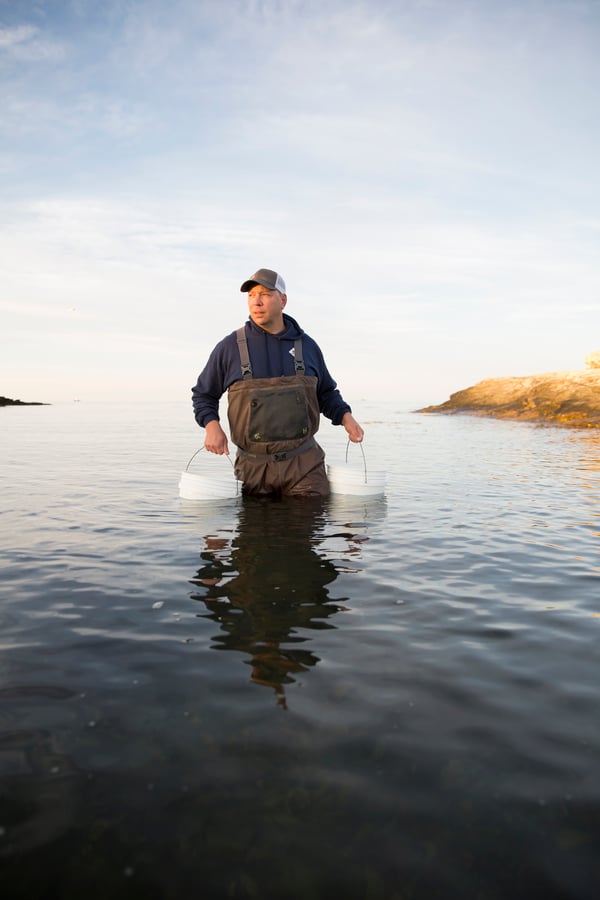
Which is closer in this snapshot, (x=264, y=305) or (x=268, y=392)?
(x=264, y=305)

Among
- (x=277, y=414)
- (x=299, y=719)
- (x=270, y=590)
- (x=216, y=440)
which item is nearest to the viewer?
(x=299, y=719)

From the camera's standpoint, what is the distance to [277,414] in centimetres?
756

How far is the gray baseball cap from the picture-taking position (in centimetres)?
728

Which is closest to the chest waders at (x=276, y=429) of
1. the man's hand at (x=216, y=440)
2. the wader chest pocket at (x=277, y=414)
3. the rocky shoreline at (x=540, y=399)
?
the wader chest pocket at (x=277, y=414)

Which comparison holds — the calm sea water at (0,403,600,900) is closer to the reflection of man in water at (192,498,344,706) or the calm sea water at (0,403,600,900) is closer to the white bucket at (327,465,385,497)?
the reflection of man in water at (192,498,344,706)

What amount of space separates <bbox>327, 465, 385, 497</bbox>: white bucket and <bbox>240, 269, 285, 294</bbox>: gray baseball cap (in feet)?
9.11

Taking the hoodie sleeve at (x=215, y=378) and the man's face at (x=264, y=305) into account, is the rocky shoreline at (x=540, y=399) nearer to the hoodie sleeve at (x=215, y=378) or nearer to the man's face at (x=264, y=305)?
the man's face at (x=264, y=305)

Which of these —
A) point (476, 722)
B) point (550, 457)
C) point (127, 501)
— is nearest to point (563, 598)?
point (476, 722)

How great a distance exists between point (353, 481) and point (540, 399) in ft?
116

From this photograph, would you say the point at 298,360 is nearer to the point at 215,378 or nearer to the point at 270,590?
the point at 215,378

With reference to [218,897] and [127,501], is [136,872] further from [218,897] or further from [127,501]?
[127,501]

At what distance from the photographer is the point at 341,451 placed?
2092cm

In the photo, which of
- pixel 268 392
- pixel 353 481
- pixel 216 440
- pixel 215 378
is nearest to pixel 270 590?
pixel 216 440

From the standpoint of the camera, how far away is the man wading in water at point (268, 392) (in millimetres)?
7461
